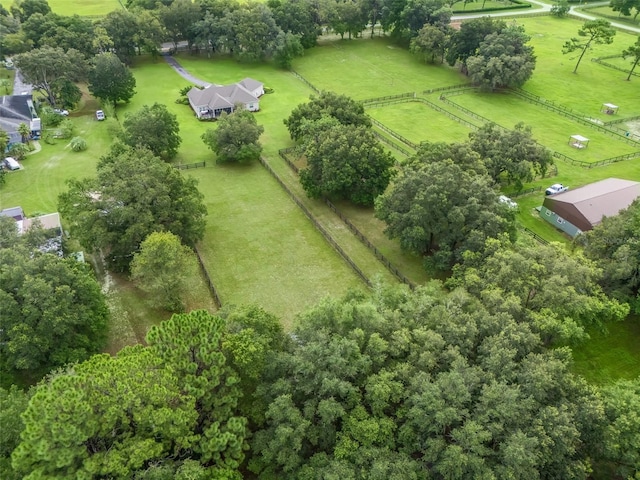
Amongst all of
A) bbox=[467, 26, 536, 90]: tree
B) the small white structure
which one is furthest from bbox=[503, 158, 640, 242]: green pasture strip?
bbox=[467, 26, 536, 90]: tree

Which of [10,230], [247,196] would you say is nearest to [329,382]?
[10,230]

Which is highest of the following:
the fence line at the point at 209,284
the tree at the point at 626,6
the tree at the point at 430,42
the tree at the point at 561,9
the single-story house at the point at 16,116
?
the tree at the point at 626,6

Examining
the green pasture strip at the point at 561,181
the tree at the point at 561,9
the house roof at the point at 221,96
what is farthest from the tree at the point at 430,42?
the tree at the point at 561,9

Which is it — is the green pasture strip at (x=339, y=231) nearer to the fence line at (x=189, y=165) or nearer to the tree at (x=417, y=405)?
the fence line at (x=189, y=165)

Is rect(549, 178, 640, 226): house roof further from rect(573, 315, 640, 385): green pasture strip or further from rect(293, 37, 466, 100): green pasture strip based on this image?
rect(293, 37, 466, 100): green pasture strip

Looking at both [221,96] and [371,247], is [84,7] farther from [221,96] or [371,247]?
[371,247]
